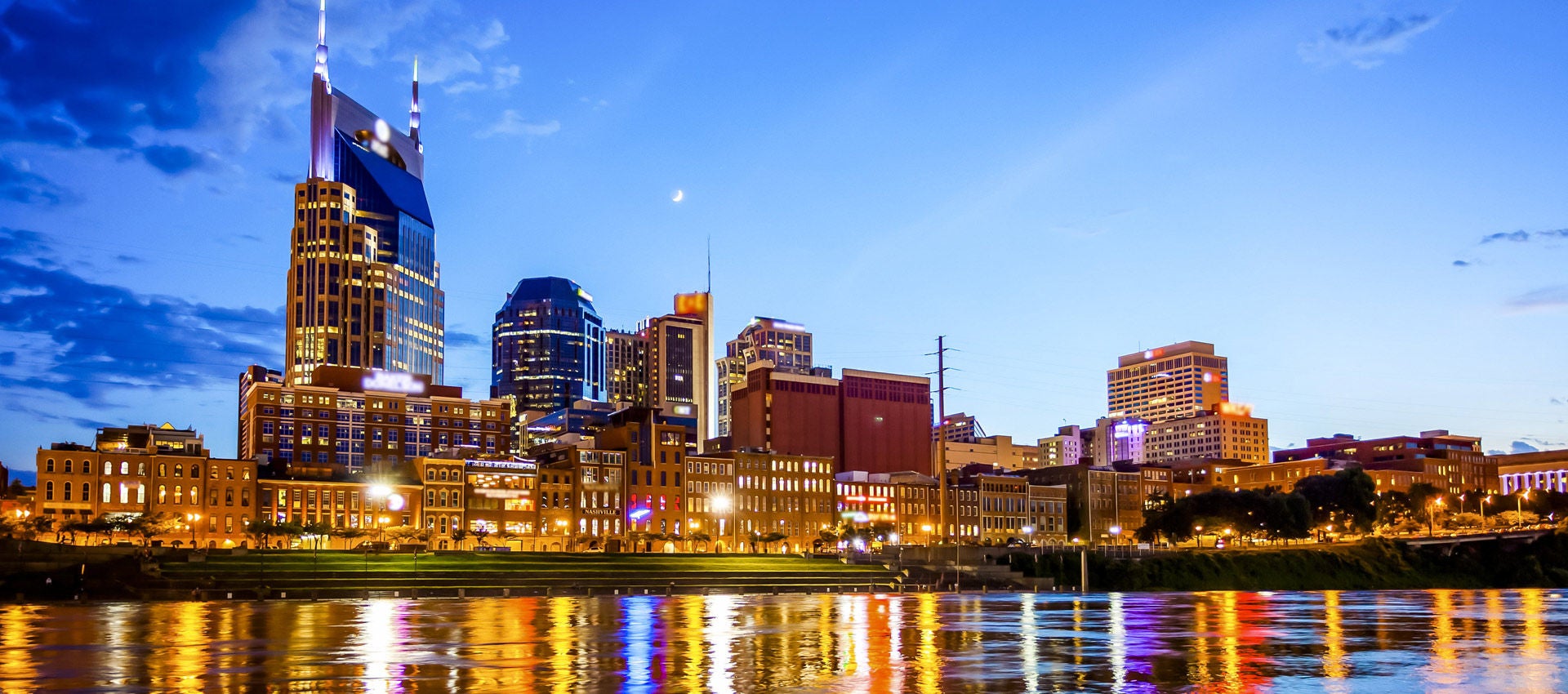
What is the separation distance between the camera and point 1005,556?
164750mm

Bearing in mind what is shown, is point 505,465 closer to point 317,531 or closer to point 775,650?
point 317,531

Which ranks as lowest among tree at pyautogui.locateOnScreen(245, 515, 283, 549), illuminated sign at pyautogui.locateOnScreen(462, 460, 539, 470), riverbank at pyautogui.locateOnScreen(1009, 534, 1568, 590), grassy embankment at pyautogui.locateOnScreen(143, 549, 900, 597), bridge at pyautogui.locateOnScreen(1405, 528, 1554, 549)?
riverbank at pyautogui.locateOnScreen(1009, 534, 1568, 590)

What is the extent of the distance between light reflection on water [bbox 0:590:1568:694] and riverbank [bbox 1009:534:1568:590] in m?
79.3

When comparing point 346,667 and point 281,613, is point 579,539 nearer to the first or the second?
point 281,613

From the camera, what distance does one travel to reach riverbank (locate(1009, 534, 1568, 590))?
166 meters

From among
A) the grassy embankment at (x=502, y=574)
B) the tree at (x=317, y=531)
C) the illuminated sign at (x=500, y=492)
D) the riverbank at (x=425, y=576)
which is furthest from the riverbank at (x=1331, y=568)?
the tree at (x=317, y=531)

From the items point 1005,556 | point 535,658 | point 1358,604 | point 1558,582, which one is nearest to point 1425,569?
point 1558,582

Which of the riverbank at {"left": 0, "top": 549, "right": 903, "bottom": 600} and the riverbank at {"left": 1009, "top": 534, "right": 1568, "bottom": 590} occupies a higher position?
the riverbank at {"left": 0, "top": 549, "right": 903, "bottom": 600}

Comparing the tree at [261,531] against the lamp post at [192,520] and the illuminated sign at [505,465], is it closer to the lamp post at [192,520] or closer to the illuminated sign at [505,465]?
the lamp post at [192,520]

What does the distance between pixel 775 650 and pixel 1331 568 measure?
15210 centimetres

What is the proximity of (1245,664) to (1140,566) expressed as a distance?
12859 cm

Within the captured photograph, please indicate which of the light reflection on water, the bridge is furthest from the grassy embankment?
the bridge

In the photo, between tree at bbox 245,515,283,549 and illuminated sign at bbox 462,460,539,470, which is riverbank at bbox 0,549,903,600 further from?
illuminated sign at bbox 462,460,539,470

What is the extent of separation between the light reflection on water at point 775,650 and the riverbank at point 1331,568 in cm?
7932
